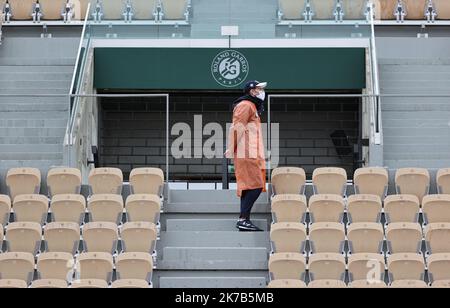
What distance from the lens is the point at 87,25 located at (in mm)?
19250

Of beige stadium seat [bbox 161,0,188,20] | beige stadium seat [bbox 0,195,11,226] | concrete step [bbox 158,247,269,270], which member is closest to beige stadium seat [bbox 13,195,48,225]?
beige stadium seat [bbox 0,195,11,226]

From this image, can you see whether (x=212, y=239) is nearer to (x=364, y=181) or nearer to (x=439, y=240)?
(x=364, y=181)

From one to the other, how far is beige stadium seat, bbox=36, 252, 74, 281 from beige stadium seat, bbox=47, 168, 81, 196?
1688 millimetres

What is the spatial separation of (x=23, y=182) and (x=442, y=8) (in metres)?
8.35

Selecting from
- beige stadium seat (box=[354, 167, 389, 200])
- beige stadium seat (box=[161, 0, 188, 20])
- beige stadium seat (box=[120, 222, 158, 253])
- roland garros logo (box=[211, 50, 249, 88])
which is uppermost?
beige stadium seat (box=[161, 0, 188, 20])

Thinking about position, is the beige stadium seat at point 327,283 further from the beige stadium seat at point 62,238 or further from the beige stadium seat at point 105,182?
the beige stadium seat at point 105,182

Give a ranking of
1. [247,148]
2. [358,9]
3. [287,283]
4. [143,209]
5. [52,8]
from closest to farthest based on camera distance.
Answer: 1. [287,283]
2. [143,209]
3. [247,148]
4. [358,9]
5. [52,8]

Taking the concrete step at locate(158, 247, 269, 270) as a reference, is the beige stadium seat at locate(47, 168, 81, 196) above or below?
above

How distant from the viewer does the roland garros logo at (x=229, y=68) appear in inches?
766

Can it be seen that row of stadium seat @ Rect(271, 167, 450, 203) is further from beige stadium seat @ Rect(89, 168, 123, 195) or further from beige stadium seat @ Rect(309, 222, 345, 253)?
beige stadium seat @ Rect(89, 168, 123, 195)

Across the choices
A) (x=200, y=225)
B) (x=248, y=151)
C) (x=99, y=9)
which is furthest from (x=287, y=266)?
(x=99, y=9)

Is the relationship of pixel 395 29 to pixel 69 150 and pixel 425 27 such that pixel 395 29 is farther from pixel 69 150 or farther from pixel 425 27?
pixel 69 150

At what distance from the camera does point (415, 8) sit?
20.7 metres

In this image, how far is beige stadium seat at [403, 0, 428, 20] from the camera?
67.5ft
